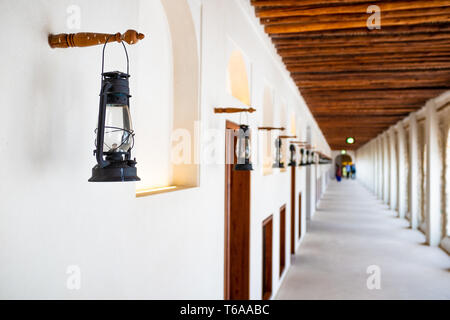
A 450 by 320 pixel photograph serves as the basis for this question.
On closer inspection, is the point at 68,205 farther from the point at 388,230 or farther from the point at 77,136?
the point at 388,230

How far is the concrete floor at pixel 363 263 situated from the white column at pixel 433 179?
463 millimetres

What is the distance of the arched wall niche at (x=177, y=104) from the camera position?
2775 mm

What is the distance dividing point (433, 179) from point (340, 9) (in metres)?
7.18

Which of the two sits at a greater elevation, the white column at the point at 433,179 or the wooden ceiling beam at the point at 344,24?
the wooden ceiling beam at the point at 344,24

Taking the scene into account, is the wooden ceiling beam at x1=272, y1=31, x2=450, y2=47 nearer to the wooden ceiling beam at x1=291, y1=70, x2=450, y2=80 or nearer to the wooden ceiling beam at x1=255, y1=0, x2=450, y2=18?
the wooden ceiling beam at x1=255, y1=0, x2=450, y2=18

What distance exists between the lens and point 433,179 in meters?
10.1

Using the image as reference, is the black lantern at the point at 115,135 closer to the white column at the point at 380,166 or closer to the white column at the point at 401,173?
the white column at the point at 401,173

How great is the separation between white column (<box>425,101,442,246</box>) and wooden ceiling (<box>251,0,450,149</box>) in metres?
0.74

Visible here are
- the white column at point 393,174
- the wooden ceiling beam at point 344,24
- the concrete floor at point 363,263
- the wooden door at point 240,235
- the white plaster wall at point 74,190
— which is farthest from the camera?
the white column at point 393,174

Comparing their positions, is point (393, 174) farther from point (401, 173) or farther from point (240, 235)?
point (240, 235)

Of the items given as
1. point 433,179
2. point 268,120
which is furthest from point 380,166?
point 268,120

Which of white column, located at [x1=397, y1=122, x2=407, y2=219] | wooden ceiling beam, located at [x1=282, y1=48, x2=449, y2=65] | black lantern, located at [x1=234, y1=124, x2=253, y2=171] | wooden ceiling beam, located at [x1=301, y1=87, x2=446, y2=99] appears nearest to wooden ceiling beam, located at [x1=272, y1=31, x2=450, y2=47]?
wooden ceiling beam, located at [x1=282, y1=48, x2=449, y2=65]

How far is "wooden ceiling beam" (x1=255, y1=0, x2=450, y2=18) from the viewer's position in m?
4.37

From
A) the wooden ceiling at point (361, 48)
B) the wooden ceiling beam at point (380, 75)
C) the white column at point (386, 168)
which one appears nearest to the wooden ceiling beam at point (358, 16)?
the wooden ceiling at point (361, 48)
